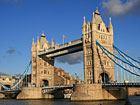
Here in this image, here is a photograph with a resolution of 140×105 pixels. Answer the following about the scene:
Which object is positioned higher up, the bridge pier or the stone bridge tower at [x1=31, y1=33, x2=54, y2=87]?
the stone bridge tower at [x1=31, y1=33, x2=54, y2=87]

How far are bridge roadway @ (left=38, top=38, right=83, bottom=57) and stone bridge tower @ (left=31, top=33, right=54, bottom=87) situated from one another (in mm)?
2479

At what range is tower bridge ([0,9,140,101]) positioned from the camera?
61.1 m

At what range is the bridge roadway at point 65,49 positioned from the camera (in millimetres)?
75806

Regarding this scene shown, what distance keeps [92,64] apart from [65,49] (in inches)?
597

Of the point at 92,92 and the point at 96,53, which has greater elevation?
the point at 96,53

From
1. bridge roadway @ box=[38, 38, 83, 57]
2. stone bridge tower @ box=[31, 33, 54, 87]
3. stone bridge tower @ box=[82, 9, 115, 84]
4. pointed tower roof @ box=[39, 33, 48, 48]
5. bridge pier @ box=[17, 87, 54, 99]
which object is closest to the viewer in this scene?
stone bridge tower @ box=[82, 9, 115, 84]

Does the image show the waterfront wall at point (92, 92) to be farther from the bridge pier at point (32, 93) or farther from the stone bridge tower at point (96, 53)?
the bridge pier at point (32, 93)

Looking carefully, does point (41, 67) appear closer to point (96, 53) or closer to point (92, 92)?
point (96, 53)

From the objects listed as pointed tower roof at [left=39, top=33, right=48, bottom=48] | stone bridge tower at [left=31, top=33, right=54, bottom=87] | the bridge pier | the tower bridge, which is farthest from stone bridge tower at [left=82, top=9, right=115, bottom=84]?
pointed tower roof at [left=39, top=33, right=48, bottom=48]

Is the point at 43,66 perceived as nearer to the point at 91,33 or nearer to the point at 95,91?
the point at 91,33

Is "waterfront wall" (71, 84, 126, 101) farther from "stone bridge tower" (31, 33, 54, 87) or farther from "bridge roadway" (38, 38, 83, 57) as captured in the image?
"stone bridge tower" (31, 33, 54, 87)

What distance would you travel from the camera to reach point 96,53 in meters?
69.4

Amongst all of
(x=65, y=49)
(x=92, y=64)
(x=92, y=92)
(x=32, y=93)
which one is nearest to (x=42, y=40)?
(x=65, y=49)

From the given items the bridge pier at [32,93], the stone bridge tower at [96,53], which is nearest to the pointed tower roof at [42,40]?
the bridge pier at [32,93]
